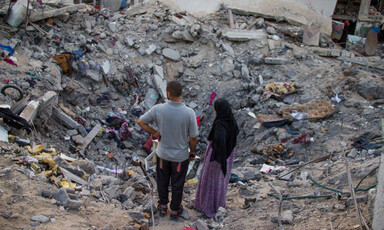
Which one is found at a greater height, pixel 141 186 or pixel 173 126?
pixel 173 126

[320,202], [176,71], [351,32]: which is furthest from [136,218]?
[351,32]

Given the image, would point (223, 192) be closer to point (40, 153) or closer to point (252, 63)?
point (40, 153)

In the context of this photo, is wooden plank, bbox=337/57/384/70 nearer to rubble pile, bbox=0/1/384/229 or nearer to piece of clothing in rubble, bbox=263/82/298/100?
rubble pile, bbox=0/1/384/229

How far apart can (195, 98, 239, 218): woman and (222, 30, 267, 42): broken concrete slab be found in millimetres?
6324

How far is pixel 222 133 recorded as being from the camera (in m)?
3.46

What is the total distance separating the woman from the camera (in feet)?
11.4

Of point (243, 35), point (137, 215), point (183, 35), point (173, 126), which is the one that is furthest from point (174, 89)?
point (243, 35)

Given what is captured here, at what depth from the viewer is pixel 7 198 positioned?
121 inches

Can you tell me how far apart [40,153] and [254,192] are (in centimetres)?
306

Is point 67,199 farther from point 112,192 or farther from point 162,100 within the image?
point 162,100

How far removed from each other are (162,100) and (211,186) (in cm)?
509

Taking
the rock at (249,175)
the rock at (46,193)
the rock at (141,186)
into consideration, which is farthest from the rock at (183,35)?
the rock at (46,193)

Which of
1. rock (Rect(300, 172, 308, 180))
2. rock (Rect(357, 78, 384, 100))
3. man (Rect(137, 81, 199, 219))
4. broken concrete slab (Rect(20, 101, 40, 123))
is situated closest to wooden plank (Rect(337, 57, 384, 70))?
rock (Rect(357, 78, 384, 100))

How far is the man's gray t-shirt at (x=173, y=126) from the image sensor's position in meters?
3.32
